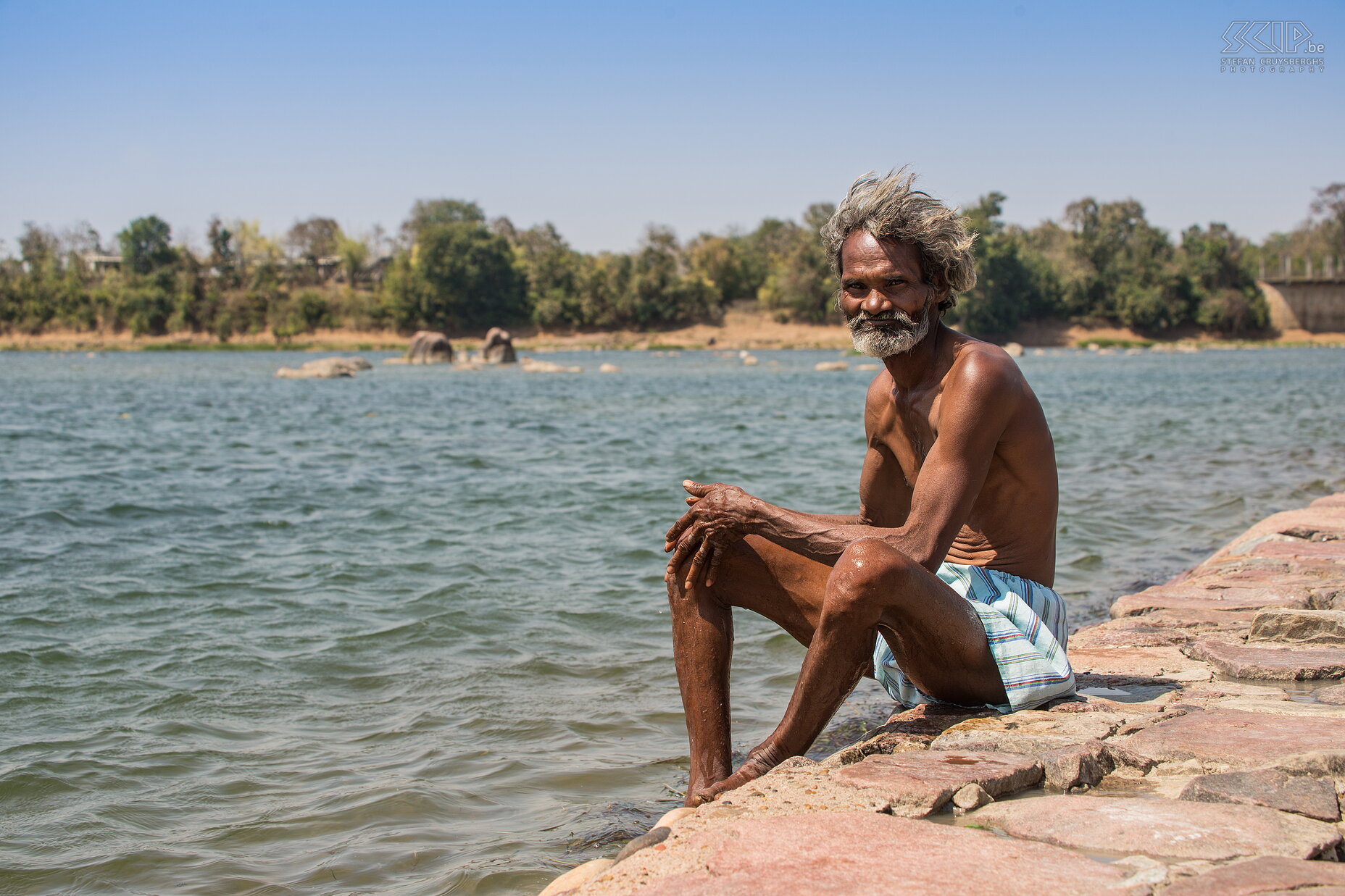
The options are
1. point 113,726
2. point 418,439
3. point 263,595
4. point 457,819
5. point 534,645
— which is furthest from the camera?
point 418,439

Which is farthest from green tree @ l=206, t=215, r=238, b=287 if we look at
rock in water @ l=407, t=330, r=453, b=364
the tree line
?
rock in water @ l=407, t=330, r=453, b=364

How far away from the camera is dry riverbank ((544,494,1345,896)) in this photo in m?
1.89

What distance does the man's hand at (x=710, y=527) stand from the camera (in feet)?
9.26

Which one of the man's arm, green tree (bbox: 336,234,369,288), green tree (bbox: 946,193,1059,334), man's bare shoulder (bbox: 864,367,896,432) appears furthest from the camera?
green tree (bbox: 336,234,369,288)

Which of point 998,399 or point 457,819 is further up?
point 998,399

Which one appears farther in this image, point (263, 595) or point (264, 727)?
point (263, 595)

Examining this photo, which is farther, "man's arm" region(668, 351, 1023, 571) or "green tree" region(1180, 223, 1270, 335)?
"green tree" region(1180, 223, 1270, 335)

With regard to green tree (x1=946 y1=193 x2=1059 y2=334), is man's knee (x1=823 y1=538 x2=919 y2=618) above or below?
below

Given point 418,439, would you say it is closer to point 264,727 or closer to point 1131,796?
point 264,727

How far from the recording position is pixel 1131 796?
90.5 inches

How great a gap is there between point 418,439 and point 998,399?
46.7 feet

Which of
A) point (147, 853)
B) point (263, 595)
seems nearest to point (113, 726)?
point (147, 853)

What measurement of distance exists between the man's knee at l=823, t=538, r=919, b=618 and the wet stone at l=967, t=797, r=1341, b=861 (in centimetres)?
51

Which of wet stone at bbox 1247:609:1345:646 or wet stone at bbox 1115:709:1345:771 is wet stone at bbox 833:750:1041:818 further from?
wet stone at bbox 1247:609:1345:646
